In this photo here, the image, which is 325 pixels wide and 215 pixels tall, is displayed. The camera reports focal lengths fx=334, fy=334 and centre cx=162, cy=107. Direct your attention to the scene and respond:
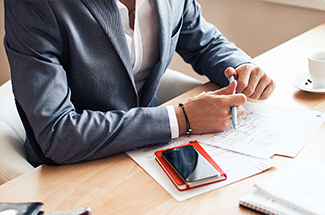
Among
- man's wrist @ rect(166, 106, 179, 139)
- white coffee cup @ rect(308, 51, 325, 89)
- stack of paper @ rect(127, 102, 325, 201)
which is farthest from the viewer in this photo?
white coffee cup @ rect(308, 51, 325, 89)

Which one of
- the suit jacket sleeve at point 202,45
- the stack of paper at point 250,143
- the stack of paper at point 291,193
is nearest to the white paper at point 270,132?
the stack of paper at point 250,143

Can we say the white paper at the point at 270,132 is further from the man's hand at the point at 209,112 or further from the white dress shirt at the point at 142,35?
the white dress shirt at the point at 142,35

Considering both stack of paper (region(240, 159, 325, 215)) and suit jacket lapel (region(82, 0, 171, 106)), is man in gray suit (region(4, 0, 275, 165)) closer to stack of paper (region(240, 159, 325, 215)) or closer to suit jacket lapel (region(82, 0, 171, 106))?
suit jacket lapel (region(82, 0, 171, 106))

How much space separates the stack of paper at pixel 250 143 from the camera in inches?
30.5

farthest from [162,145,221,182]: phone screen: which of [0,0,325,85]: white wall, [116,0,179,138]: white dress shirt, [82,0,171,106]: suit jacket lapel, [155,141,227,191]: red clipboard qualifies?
[0,0,325,85]: white wall

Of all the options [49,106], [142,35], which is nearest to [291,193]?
[49,106]

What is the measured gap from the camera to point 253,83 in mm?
1070

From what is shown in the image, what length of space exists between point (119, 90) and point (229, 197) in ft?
1.67

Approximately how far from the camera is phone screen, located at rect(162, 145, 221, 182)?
2.39ft

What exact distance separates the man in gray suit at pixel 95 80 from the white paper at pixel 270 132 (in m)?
0.04

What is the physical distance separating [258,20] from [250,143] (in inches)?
58.8

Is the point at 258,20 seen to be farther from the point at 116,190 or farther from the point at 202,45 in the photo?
the point at 116,190

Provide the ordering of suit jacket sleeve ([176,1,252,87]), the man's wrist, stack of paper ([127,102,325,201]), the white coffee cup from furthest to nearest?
suit jacket sleeve ([176,1,252,87]) < the white coffee cup < the man's wrist < stack of paper ([127,102,325,201])

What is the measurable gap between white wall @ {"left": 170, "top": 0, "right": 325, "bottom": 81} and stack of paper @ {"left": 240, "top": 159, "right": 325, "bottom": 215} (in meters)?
1.43
